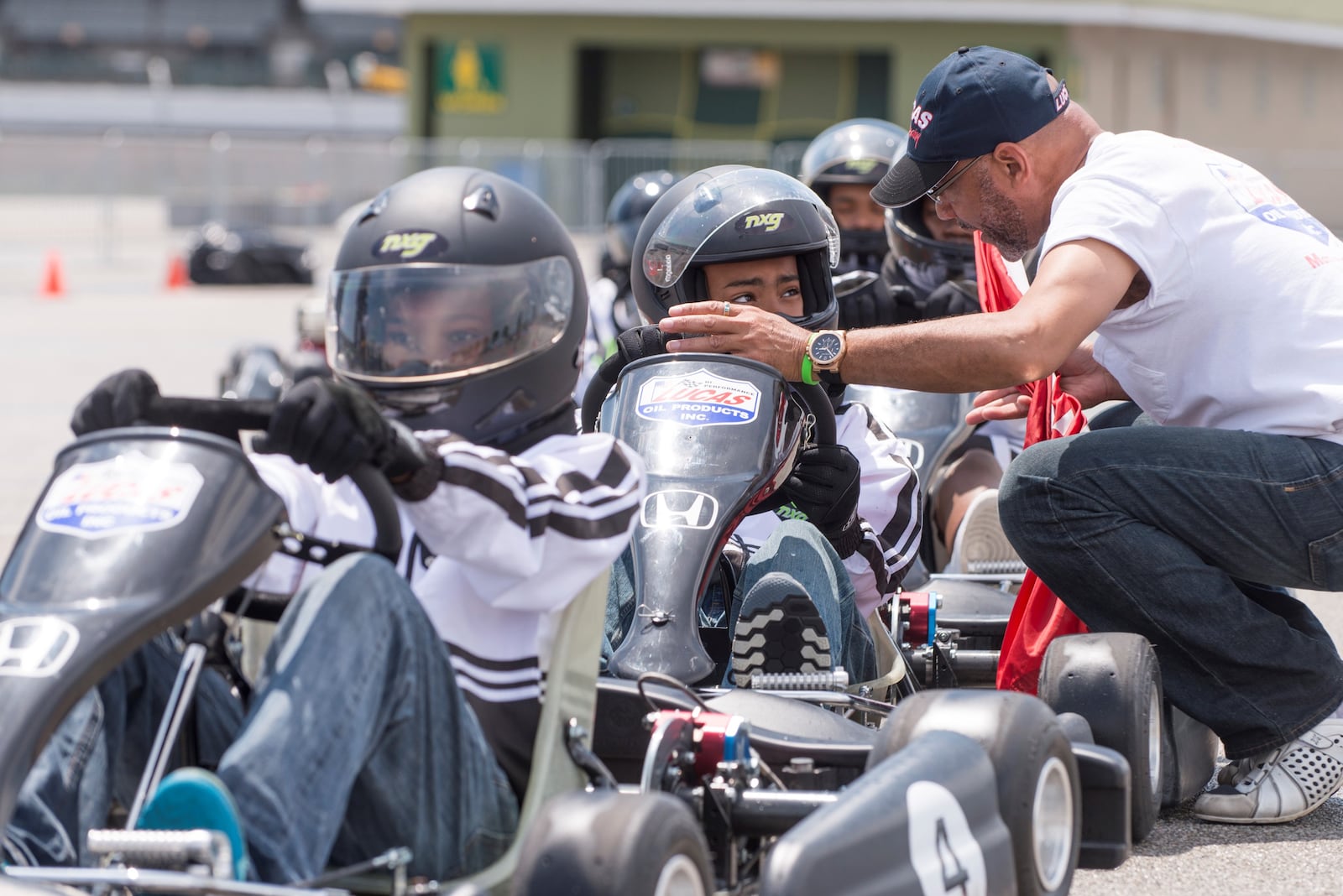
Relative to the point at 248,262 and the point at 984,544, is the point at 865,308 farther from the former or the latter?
the point at 248,262

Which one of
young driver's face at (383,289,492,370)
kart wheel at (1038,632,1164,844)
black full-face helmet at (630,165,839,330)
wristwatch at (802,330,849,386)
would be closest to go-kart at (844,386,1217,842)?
A: kart wheel at (1038,632,1164,844)

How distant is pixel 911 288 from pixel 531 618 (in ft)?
11.9

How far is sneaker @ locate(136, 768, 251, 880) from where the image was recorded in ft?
7.65

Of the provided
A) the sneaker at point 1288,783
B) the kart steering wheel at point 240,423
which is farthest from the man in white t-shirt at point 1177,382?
the kart steering wheel at point 240,423

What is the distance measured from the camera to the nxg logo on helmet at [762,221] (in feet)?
14.2

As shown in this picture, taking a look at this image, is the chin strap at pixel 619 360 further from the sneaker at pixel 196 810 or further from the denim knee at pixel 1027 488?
the sneaker at pixel 196 810

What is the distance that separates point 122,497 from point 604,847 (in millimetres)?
801

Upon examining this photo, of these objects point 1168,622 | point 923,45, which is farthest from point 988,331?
point 923,45

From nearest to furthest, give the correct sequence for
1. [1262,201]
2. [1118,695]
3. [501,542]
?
[501,542], [1118,695], [1262,201]

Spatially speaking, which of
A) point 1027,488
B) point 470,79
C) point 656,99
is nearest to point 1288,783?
point 1027,488

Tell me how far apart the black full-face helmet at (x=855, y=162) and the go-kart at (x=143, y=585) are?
4.43 meters

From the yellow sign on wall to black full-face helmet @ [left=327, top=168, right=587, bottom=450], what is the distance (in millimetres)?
29811

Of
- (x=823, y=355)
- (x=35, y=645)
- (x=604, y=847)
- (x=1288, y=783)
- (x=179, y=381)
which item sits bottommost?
(x=179, y=381)

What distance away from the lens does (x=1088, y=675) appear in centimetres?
364
